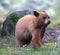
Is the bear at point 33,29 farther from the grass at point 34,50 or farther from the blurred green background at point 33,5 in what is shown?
the blurred green background at point 33,5

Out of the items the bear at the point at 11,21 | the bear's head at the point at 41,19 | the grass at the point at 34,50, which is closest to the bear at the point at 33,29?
the bear's head at the point at 41,19

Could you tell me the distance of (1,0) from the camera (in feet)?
4.03

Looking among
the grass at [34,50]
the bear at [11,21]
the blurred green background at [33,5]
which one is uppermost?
the blurred green background at [33,5]

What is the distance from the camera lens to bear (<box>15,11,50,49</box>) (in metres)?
6.32

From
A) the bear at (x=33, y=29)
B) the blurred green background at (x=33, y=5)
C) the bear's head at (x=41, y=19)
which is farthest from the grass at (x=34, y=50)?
the bear's head at (x=41, y=19)

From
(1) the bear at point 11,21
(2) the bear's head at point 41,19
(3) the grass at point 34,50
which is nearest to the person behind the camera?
(3) the grass at point 34,50

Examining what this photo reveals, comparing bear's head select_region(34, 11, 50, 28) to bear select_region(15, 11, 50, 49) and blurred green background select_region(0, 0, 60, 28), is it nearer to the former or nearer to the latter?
bear select_region(15, 11, 50, 49)

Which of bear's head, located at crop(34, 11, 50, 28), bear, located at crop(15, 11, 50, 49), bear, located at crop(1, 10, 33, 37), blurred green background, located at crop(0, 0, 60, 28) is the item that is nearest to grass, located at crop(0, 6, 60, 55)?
blurred green background, located at crop(0, 0, 60, 28)

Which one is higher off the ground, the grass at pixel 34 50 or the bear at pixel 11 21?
the bear at pixel 11 21

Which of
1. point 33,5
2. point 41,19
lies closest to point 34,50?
point 41,19

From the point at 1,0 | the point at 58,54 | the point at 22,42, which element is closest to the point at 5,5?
the point at 1,0

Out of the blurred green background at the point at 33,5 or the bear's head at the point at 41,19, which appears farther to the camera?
the bear's head at the point at 41,19

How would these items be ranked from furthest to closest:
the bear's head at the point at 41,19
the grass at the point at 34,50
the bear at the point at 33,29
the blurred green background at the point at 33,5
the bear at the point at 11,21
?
the bear at the point at 11,21 < the bear at the point at 33,29 < the bear's head at the point at 41,19 < the grass at the point at 34,50 < the blurred green background at the point at 33,5

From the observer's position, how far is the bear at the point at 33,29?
249 inches
